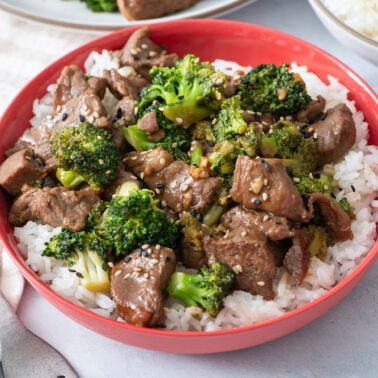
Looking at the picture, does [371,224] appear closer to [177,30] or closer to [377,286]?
[377,286]

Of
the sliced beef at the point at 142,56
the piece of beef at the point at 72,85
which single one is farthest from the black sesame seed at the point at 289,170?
the piece of beef at the point at 72,85

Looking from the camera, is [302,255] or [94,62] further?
[94,62]

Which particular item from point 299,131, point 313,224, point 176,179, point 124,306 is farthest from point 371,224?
point 124,306

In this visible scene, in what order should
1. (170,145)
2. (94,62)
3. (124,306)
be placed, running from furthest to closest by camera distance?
(94,62), (170,145), (124,306)

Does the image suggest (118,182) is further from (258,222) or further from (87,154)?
(258,222)

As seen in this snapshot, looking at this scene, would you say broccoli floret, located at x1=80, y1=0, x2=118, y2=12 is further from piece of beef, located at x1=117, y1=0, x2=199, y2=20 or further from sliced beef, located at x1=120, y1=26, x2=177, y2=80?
sliced beef, located at x1=120, y1=26, x2=177, y2=80

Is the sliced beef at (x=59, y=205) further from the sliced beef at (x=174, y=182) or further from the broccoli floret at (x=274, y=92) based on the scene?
the broccoli floret at (x=274, y=92)
